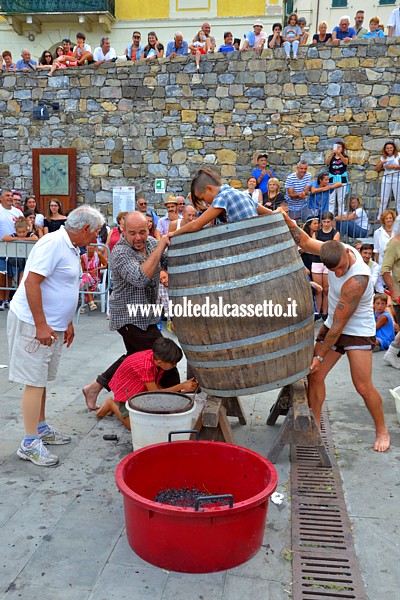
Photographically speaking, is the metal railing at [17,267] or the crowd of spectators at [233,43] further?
the crowd of spectators at [233,43]

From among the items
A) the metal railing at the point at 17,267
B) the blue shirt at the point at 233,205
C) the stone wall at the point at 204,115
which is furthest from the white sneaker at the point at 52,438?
the stone wall at the point at 204,115

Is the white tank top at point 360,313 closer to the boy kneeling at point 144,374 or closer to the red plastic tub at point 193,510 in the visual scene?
the boy kneeling at point 144,374

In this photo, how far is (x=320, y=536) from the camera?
3059 mm

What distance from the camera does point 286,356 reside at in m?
3.43

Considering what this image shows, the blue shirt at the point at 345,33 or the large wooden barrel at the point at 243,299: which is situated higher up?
the blue shirt at the point at 345,33

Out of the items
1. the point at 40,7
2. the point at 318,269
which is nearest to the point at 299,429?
the point at 318,269

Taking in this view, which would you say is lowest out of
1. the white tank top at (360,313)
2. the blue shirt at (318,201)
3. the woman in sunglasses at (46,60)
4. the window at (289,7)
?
the white tank top at (360,313)

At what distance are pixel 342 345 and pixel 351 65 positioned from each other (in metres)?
9.99

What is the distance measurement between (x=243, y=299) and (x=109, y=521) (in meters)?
1.43

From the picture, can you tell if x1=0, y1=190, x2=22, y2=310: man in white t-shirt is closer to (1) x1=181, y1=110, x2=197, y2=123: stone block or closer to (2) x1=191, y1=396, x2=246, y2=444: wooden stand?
(1) x1=181, y1=110, x2=197, y2=123: stone block

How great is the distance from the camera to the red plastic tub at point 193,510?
2.58 meters

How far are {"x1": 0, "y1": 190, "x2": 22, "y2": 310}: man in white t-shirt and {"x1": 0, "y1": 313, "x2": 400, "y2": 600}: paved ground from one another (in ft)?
16.0

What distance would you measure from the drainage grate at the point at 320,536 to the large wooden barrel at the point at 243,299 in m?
Answer: 0.73

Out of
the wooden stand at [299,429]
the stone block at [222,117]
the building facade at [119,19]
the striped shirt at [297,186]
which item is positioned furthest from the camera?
the building facade at [119,19]
